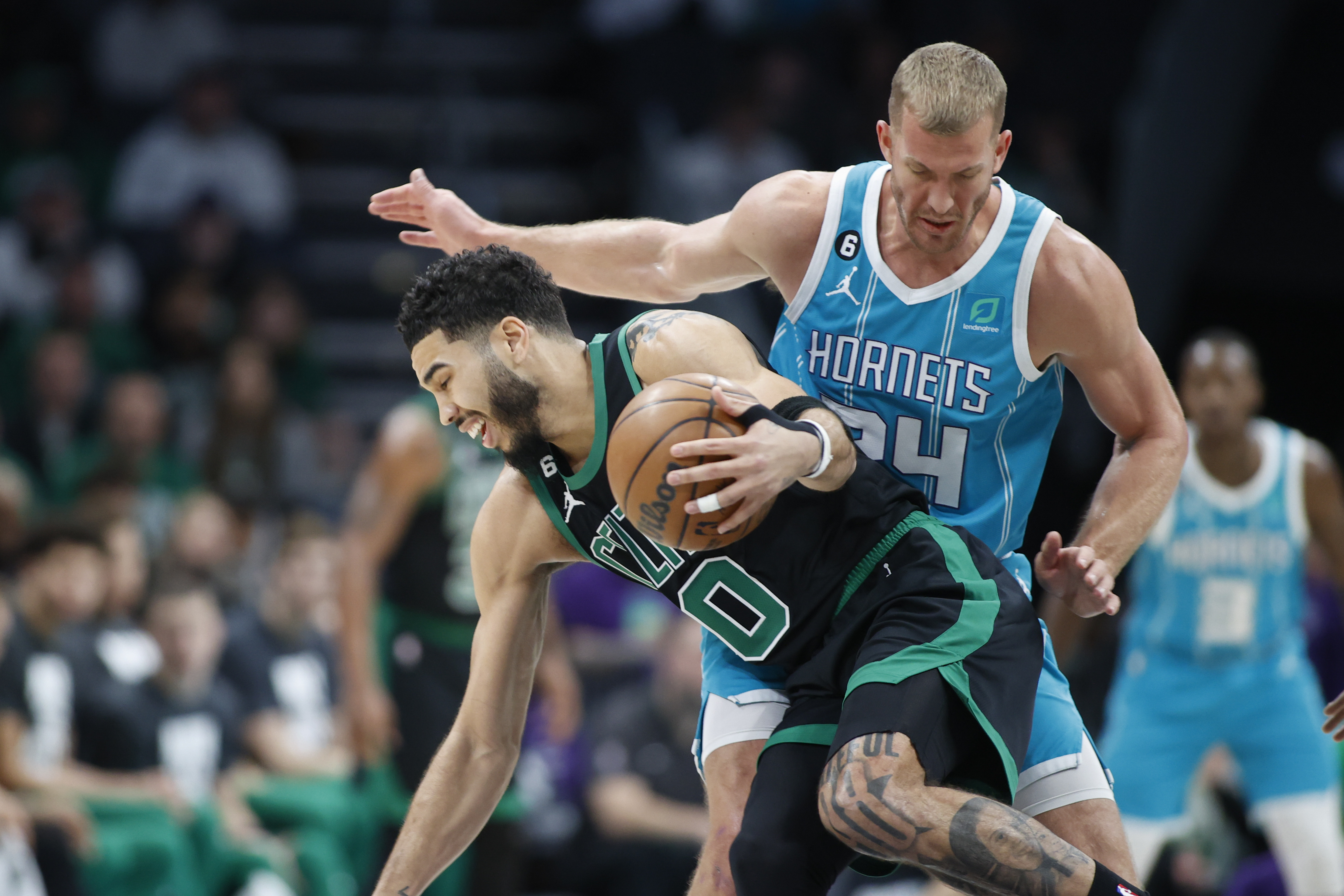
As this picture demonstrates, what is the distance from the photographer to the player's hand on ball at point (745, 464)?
3.25 meters

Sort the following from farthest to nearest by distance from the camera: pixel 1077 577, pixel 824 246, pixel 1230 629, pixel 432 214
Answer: pixel 1230 629
pixel 432 214
pixel 824 246
pixel 1077 577

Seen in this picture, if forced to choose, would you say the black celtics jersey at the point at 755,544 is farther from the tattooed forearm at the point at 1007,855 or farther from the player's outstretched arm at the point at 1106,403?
the tattooed forearm at the point at 1007,855

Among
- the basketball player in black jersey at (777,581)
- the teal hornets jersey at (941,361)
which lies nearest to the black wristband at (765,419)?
the basketball player in black jersey at (777,581)

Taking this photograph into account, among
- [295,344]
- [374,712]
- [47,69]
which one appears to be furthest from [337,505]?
[47,69]

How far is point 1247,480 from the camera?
23.6 ft

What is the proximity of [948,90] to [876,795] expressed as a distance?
160 cm

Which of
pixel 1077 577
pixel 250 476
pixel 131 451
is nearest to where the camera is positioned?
pixel 1077 577

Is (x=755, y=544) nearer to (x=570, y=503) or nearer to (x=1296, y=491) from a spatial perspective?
(x=570, y=503)

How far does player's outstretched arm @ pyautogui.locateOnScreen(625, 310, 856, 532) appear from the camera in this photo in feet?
10.7

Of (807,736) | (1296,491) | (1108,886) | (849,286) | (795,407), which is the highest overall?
(849,286)

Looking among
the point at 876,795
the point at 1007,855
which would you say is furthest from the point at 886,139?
the point at 1007,855

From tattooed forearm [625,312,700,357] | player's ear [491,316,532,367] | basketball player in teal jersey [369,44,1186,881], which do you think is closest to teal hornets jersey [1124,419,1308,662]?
basketball player in teal jersey [369,44,1186,881]

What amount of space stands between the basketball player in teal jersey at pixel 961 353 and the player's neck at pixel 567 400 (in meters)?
0.18

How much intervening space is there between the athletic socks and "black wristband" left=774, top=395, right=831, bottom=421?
1119mm
